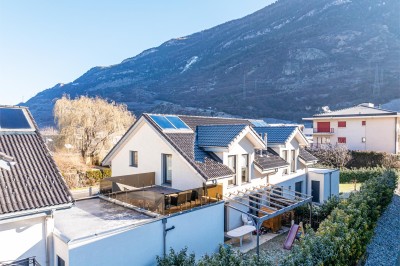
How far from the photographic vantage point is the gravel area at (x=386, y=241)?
1520 centimetres

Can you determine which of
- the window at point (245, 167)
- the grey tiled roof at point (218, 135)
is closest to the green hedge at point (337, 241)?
the window at point (245, 167)

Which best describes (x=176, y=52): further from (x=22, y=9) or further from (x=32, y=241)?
(x=32, y=241)

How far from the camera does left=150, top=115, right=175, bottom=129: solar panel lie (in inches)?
694

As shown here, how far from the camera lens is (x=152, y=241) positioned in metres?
11.3

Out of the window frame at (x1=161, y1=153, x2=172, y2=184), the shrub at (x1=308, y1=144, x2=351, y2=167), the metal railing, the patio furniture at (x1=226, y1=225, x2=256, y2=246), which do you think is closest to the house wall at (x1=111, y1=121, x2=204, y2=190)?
the window frame at (x1=161, y1=153, x2=172, y2=184)

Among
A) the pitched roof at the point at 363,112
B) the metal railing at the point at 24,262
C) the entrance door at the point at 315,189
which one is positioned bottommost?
the entrance door at the point at 315,189

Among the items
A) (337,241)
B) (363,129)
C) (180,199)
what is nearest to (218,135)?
(180,199)

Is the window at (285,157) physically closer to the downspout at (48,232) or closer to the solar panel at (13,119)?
the downspout at (48,232)

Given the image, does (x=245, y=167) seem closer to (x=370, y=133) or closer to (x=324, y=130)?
(x=370, y=133)

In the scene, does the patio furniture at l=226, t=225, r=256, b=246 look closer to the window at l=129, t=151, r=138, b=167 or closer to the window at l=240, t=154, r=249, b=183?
the window at l=240, t=154, r=249, b=183

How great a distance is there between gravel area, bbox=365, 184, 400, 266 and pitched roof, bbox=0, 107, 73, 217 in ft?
50.3

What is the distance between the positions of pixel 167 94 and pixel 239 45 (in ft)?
197

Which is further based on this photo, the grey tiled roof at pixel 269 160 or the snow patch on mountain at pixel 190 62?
the snow patch on mountain at pixel 190 62

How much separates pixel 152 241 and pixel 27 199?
5.00m
